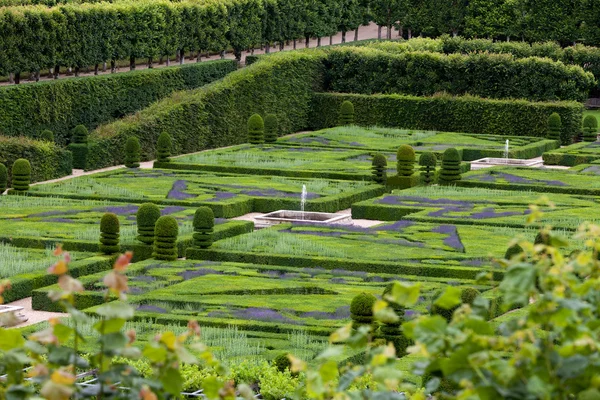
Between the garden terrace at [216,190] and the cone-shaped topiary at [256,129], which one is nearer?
the garden terrace at [216,190]

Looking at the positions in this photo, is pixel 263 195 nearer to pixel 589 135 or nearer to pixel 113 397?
pixel 589 135

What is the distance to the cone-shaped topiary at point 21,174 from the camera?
27.2 m

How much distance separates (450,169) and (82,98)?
13142 mm

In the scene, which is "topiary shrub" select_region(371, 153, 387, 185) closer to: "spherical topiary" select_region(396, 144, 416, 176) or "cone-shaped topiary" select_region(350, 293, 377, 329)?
"spherical topiary" select_region(396, 144, 416, 176)

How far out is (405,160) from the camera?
29562mm

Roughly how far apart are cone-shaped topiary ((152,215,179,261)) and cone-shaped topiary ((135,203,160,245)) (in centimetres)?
44

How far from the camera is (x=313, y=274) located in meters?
19.8

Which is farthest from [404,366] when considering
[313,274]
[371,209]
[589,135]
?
[589,135]

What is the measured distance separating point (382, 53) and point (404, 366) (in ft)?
105

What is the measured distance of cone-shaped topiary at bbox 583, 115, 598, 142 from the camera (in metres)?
39.8

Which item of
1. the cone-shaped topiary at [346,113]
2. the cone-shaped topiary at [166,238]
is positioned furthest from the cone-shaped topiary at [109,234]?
the cone-shaped topiary at [346,113]

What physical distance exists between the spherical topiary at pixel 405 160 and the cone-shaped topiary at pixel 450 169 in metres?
0.78

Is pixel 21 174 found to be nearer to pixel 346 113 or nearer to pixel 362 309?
pixel 362 309

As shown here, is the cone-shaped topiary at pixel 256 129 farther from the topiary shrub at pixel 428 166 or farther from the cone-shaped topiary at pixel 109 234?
the cone-shaped topiary at pixel 109 234
